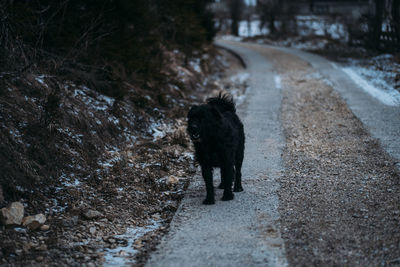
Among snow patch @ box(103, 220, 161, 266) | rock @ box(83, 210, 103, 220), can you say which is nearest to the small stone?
snow patch @ box(103, 220, 161, 266)

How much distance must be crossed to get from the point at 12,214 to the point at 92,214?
1.00m

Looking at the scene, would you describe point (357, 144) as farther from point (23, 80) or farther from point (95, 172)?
point (23, 80)

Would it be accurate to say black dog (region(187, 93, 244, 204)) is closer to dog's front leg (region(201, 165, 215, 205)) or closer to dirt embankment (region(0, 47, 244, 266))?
dog's front leg (region(201, 165, 215, 205))

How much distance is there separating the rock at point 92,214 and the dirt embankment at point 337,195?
2477mm

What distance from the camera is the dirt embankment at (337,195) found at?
13.9ft

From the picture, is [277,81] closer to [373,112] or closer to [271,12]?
[373,112]

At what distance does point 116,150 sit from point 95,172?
1.20 metres

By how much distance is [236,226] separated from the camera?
501 cm

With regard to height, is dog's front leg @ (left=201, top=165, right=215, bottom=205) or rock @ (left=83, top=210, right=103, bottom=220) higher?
dog's front leg @ (left=201, top=165, right=215, bottom=205)

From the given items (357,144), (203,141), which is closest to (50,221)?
(203,141)

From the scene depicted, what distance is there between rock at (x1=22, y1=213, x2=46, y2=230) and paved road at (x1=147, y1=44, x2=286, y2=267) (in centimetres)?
155

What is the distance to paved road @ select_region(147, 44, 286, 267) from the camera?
4.23m

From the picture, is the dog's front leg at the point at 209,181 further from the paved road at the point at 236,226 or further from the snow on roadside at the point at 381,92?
the snow on roadside at the point at 381,92

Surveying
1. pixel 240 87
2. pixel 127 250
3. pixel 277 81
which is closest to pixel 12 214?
pixel 127 250
